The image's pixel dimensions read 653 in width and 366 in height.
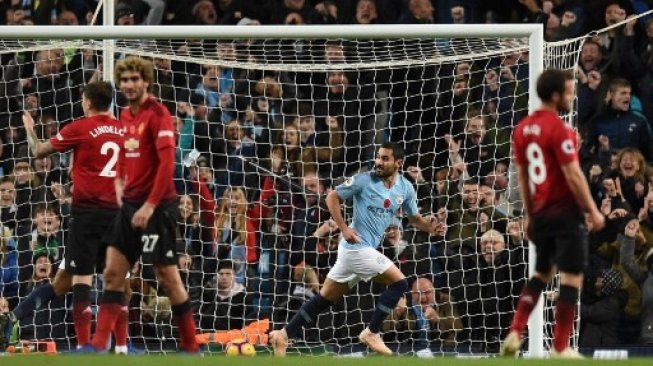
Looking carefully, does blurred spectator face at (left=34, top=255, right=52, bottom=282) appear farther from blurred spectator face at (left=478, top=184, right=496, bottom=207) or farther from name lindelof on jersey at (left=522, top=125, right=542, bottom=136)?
name lindelof on jersey at (left=522, top=125, right=542, bottom=136)

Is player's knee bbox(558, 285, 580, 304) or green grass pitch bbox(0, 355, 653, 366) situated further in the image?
player's knee bbox(558, 285, 580, 304)

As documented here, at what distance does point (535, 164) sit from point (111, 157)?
357 centimetres

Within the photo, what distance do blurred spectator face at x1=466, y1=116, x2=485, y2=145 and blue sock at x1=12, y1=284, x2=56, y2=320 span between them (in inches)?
167

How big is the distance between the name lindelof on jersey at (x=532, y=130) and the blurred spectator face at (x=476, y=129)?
204 inches

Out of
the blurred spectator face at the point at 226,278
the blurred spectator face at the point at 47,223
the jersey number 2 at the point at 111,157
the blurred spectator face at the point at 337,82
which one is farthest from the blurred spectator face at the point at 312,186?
the jersey number 2 at the point at 111,157

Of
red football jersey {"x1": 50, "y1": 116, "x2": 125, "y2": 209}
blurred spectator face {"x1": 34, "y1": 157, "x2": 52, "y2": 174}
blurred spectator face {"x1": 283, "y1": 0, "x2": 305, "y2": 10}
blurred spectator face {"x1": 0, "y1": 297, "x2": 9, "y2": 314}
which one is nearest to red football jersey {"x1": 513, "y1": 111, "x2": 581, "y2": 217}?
red football jersey {"x1": 50, "y1": 116, "x2": 125, "y2": 209}

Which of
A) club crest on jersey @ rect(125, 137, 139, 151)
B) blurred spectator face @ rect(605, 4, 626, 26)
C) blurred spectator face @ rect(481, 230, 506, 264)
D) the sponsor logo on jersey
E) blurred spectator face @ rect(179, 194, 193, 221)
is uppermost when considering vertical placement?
blurred spectator face @ rect(605, 4, 626, 26)

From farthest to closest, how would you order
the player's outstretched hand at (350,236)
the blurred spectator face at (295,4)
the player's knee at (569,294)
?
the blurred spectator face at (295,4) → the player's outstretched hand at (350,236) → the player's knee at (569,294)

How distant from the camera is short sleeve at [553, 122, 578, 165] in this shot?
1198cm

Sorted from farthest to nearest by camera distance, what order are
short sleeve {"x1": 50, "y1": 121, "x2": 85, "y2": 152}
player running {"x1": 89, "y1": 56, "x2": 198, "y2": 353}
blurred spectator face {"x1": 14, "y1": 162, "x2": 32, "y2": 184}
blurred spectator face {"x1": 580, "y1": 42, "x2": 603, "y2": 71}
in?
blurred spectator face {"x1": 580, "y1": 42, "x2": 603, "y2": 71} < blurred spectator face {"x1": 14, "y1": 162, "x2": 32, "y2": 184} < short sleeve {"x1": 50, "y1": 121, "x2": 85, "y2": 152} < player running {"x1": 89, "y1": 56, "x2": 198, "y2": 353}

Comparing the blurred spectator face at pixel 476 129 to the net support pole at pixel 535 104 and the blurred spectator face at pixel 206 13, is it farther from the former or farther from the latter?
the blurred spectator face at pixel 206 13

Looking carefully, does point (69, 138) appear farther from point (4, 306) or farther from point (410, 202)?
point (4, 306)

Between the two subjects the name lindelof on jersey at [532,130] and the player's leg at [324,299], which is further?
the player's leg at [324,299]

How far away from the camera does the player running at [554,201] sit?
12094 mm
